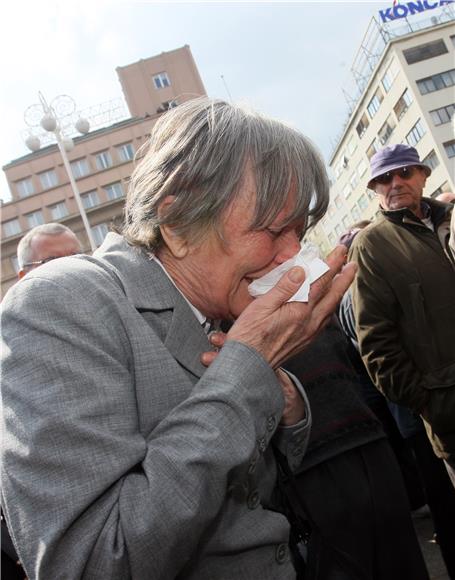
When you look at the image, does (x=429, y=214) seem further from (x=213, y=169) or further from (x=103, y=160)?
(x=103, y=160)

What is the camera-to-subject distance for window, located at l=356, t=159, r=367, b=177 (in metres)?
55.0

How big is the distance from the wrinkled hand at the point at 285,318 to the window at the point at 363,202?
2353 inches

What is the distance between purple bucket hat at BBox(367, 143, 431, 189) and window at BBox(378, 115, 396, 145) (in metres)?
47.6

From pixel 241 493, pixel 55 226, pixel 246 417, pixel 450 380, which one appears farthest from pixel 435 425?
pixel 55 226

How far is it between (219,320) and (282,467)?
49 centimetres

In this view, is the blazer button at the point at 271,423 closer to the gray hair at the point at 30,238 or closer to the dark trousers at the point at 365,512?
the dark trousers at the point at 365,512

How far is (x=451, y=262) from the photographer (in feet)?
9.11

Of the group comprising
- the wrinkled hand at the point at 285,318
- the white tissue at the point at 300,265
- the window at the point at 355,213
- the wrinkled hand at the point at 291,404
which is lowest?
the wrinkled hand at the point at 291,404

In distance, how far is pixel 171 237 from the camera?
1.48m

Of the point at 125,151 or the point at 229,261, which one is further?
the point at 125,151

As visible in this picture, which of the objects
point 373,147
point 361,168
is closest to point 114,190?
point 373,147

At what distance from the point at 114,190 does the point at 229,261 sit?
39.8m

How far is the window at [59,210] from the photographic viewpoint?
131 ft

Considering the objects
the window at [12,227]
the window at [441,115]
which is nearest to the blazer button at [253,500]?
the window at [12,227]
